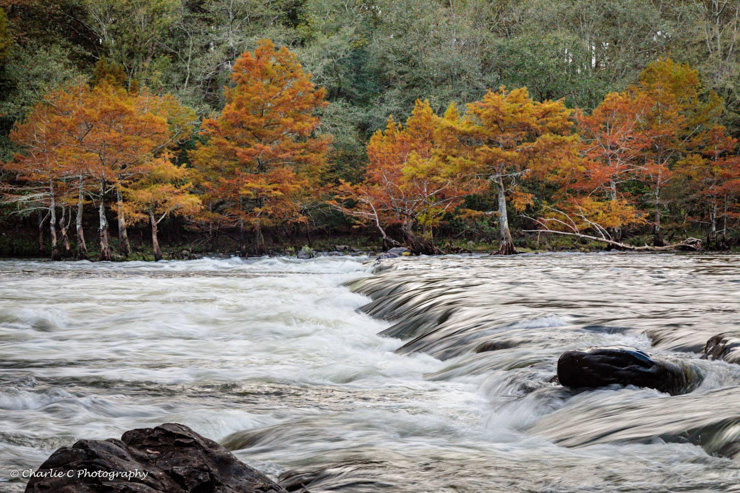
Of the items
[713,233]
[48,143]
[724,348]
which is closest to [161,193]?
[48,143]

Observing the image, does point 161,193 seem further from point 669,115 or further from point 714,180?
point 714,180

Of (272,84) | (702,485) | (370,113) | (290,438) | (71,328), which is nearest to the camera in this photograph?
(702,485)

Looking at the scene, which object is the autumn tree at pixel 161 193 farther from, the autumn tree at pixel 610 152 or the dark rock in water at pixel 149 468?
the dark rock in water at pixel 149 468

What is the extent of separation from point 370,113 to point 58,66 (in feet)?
48.4

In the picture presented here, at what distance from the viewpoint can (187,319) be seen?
783 centimetres

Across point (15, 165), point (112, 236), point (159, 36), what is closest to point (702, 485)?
point (15, 165)

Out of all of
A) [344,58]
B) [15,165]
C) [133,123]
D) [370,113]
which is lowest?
[15,165]

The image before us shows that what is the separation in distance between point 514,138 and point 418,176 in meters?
3.82

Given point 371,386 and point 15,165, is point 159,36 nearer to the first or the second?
point 15,165

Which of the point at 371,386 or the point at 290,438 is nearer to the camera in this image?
the point at 290,438

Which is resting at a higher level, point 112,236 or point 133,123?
point 133,123

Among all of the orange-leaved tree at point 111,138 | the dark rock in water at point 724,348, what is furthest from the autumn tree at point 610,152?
the dark rock in water at point 724,348

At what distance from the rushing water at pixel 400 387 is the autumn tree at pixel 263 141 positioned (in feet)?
53.4

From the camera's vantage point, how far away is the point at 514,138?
75.9ft
